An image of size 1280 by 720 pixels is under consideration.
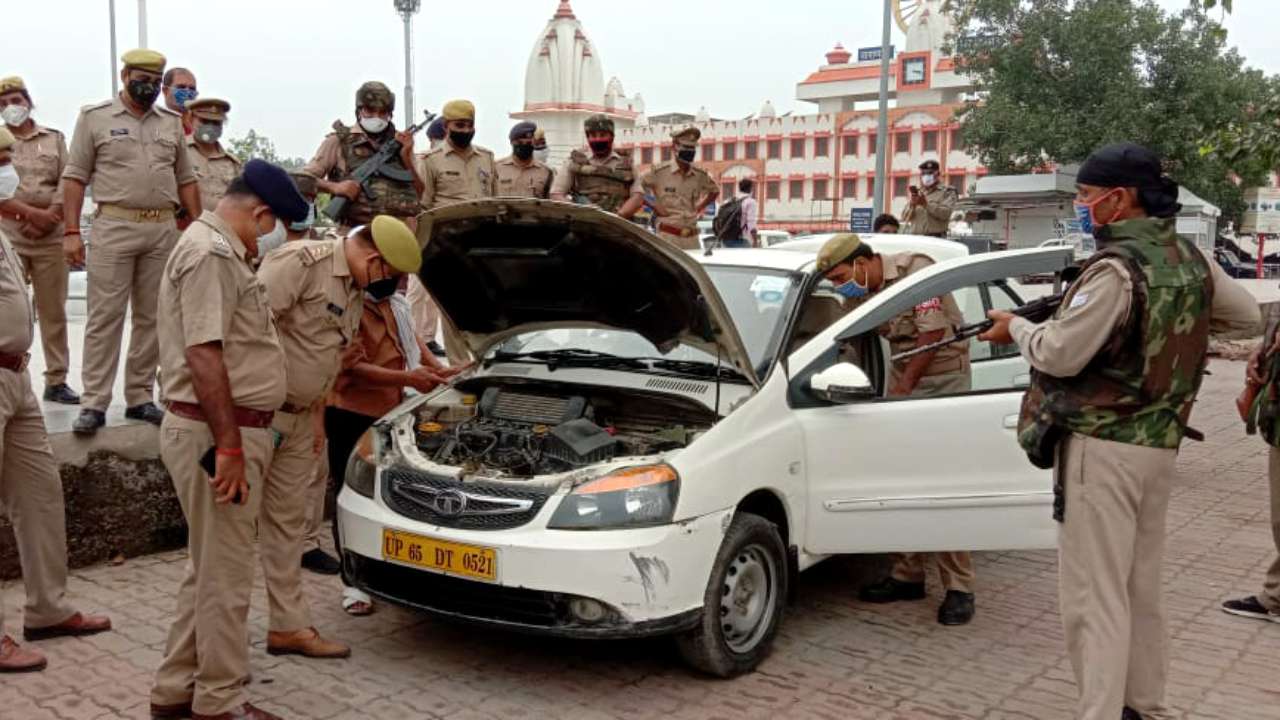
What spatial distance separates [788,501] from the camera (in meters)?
4.67

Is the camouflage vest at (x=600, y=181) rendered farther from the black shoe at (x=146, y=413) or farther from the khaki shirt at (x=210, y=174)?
the black shoe at (x=146, y=413)

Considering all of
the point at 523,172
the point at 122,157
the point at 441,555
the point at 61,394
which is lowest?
the point at 441,555

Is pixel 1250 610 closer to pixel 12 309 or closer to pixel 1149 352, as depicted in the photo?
pixel 1149 352

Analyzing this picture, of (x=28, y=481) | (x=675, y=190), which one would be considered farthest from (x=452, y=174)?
(x=28, y=481)

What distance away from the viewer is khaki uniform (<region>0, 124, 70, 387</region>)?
6.32m

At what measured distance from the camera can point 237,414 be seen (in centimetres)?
376

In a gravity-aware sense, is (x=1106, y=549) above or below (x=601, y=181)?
below

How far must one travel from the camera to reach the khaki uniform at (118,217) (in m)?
5.82

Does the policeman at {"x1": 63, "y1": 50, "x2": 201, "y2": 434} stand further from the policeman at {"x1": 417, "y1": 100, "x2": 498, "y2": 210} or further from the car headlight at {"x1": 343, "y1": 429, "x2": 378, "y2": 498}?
the policeman at {"x1": 417, "y1": 100, "x2": 498, "y2": 210}

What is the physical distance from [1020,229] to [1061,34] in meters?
6.26

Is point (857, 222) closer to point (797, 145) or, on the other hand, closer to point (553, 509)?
point (553, 509)

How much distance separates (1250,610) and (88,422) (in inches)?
239

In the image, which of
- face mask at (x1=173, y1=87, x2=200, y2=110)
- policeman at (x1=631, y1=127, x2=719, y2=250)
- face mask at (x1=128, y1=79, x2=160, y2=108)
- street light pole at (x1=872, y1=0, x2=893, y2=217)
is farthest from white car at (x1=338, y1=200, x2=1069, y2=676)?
street light pole at (x1=872, y1=0, x2=893, y2=217)

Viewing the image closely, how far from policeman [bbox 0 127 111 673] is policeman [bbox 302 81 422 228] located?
2439mm
